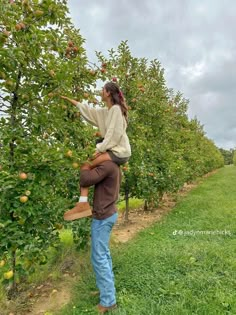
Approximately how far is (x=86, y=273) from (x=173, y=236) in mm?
2003

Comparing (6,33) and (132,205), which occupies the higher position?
(6,33)

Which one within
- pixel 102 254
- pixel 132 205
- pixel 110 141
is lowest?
pixel 132 205

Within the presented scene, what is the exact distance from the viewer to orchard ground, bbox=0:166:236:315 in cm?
272

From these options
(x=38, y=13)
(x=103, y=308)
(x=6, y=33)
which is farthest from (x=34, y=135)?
(x=103, y=308)

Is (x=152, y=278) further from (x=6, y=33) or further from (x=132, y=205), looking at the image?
(x=132, y=205)

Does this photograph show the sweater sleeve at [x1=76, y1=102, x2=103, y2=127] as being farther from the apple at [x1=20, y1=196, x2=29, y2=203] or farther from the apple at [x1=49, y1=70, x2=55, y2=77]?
the apple at [x1=20, y1=196, x2=29, y2=203]

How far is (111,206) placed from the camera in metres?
2.59

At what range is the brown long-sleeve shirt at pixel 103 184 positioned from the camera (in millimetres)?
2504

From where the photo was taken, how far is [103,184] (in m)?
2.57

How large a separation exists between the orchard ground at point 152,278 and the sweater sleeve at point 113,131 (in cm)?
145

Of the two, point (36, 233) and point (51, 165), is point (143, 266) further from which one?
point (51, 165)

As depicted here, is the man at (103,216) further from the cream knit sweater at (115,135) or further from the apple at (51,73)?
the apple at (51,73)

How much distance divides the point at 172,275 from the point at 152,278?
246mm


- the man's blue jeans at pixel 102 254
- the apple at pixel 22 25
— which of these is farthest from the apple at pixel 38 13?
the man's blue jeans at pixel 102 254
